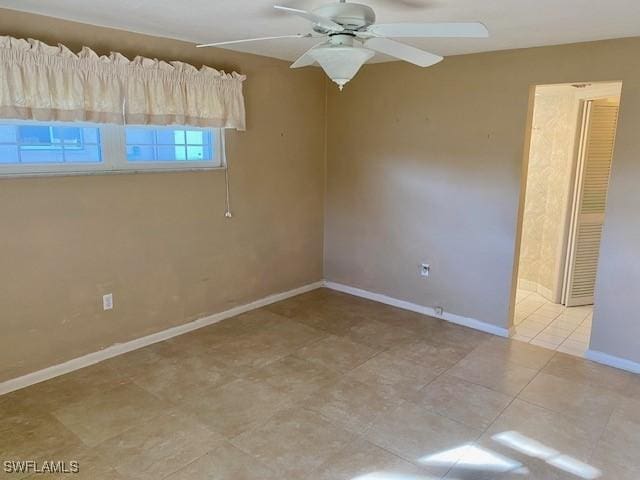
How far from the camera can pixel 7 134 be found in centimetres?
278

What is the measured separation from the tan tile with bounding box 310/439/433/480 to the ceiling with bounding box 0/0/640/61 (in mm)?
2298

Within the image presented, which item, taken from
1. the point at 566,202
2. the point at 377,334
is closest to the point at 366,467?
the point at 377,334

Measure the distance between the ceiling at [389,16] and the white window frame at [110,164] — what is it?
65 centimetres

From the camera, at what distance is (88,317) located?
10.7ft

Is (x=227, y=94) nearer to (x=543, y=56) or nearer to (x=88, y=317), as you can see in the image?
(x=88, y=317)

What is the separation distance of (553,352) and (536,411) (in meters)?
0.97

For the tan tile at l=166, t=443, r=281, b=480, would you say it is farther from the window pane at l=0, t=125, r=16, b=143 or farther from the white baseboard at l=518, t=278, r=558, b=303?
the white baseboard at l=518, t=278, r=558, b=303

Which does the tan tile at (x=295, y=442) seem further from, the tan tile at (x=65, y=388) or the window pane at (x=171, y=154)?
the window pane at (x=171, y=154)

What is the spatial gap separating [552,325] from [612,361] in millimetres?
799

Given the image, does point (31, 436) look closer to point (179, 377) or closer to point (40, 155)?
point (179, 377)

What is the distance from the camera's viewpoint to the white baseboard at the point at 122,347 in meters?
2.98

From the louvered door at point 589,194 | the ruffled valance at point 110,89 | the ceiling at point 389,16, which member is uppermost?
the ceiling at point 389,16

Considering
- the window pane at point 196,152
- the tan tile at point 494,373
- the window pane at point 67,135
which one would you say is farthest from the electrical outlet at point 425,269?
the window pane at point 67,135

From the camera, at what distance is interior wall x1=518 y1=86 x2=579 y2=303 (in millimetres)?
4660
